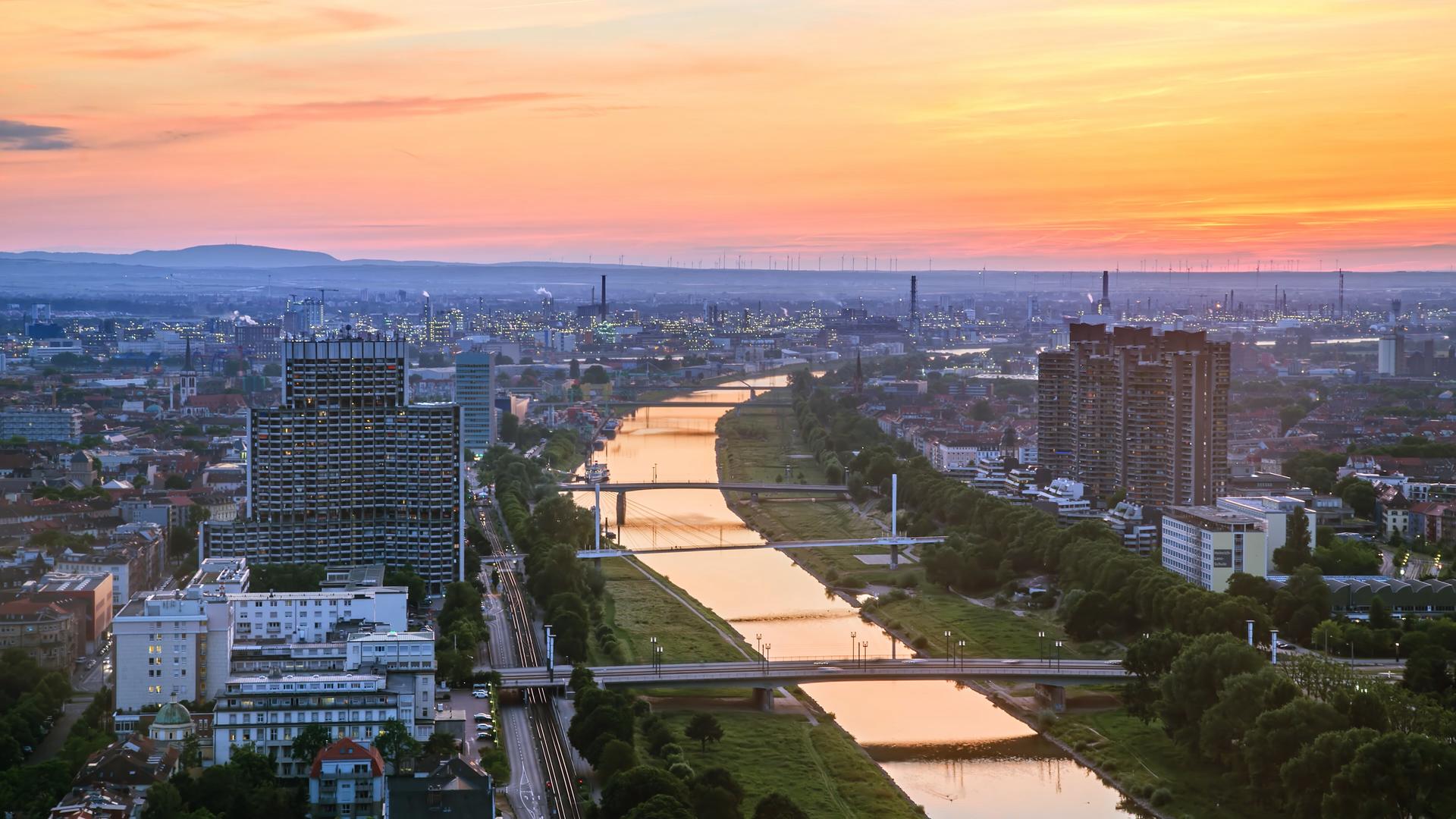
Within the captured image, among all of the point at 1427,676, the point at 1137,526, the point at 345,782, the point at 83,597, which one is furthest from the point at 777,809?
the point at 1137,526

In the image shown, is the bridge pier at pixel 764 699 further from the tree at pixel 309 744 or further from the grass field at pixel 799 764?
the tree at pixel 309 744

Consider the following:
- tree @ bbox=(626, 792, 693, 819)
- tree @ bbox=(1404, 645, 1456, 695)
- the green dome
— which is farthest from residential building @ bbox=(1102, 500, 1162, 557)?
the green dome

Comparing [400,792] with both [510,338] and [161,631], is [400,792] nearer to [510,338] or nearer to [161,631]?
[161,631]

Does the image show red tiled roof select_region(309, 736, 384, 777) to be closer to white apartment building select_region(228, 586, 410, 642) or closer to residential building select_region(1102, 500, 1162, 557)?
white apartment building select_region(228, 586, 410, 642)

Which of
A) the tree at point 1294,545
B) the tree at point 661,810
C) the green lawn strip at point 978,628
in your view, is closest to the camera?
Answer: the tree at point 661,810

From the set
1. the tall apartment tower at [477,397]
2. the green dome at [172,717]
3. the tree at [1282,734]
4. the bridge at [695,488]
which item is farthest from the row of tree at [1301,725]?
the tall apartment tower at [477,397]

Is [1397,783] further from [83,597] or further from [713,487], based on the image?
[713,487]
